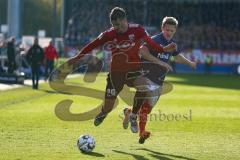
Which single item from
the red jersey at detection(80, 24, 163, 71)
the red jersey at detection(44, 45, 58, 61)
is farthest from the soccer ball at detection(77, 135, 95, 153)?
the red jersey at detection(44, 45, 58, 61)

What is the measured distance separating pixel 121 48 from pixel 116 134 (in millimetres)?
2324

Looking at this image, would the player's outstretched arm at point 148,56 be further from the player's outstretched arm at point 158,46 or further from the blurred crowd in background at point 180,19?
the blurred crowd in background at point 180,19

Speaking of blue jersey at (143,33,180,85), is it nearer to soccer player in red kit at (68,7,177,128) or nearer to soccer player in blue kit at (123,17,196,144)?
soccer player in blue kit at (123,17,196,144)

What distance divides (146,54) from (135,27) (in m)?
0.52

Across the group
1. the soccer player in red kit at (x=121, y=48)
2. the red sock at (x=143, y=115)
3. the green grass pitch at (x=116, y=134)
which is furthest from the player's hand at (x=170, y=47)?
the green grass pitch at (x=116, y=134)

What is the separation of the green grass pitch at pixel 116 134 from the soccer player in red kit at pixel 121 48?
3.08 feet

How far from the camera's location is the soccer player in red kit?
11.6m

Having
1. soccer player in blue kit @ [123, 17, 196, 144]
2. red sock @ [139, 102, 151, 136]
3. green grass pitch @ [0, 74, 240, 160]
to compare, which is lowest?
green grass pitch @ [0, 74, 240, 160]

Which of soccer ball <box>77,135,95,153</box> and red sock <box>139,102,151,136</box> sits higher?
red sock <box>139,102,151,136</box>

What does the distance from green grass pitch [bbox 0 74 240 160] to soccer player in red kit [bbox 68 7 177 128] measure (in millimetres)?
940

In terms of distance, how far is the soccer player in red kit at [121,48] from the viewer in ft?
38.2

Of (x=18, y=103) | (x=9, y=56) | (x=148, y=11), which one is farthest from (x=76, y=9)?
(x=18, y=103)

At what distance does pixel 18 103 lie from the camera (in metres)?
20.8

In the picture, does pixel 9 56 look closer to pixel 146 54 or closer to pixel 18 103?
pixel 18 103
